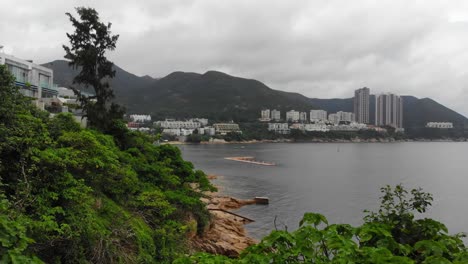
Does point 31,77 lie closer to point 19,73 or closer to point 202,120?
point 19,73

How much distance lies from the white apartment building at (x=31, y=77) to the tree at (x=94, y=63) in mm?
13681

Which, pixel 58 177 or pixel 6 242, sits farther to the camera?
pixel 58 177

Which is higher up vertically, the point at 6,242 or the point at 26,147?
the point at 26,147

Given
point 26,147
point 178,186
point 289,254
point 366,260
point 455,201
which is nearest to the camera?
point 366,260

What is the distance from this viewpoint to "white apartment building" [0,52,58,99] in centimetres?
3183

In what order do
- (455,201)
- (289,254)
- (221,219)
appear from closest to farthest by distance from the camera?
1. (289,254)
2. (221,219)
3. (455,201)

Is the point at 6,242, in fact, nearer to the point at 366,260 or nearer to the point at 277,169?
the point at 366,260

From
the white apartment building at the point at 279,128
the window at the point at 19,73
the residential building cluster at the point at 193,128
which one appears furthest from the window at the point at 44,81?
the white apartment building at the point at 279,128

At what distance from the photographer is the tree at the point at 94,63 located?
19.4 metres

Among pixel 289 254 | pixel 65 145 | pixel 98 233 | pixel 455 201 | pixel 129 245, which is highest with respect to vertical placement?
pixel 65 145

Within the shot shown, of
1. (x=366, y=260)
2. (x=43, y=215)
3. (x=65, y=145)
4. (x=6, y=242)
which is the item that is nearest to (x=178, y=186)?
(x=65, y=145)

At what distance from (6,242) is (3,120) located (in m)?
5.91

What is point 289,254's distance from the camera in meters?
3.94

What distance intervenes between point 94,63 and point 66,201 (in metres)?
13.1
